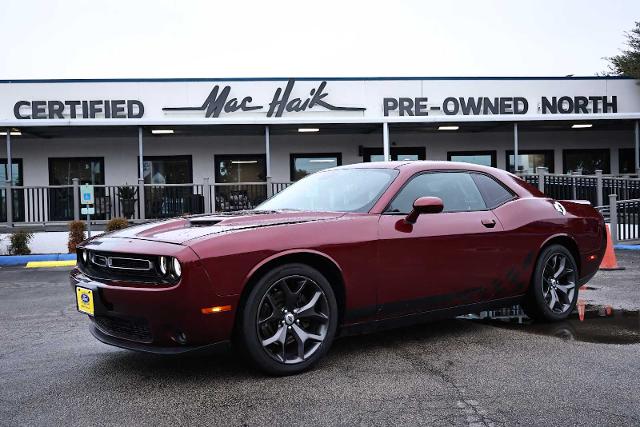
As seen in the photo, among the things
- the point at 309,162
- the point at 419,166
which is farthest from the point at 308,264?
the point at 309,162

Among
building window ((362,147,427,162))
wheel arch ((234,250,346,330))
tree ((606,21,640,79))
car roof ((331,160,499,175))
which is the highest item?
tree ((606,21,640,79))

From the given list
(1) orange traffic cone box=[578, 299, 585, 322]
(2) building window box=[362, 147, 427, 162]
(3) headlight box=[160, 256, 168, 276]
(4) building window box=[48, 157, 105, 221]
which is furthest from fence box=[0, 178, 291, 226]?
(3) headlight box=[160, 256, 168, 276]

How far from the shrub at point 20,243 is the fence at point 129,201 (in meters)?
0.52

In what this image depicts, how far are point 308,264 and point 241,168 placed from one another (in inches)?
580

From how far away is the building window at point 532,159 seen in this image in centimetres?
1917

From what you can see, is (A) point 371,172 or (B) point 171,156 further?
(B) point 171,156

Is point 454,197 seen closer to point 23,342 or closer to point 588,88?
point 23,342

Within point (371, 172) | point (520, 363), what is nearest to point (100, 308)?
point (371, 172)

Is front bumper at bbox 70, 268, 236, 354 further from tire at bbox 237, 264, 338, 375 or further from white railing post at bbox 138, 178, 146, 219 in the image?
white railing post at bbox 138, 178, 146, 219

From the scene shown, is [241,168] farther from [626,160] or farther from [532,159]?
[626,160]

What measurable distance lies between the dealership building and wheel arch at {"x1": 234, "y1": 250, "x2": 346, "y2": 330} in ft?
38.1

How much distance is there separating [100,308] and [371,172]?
7.47 ft

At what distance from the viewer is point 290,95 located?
687 inches

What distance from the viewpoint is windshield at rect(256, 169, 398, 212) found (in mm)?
4383
